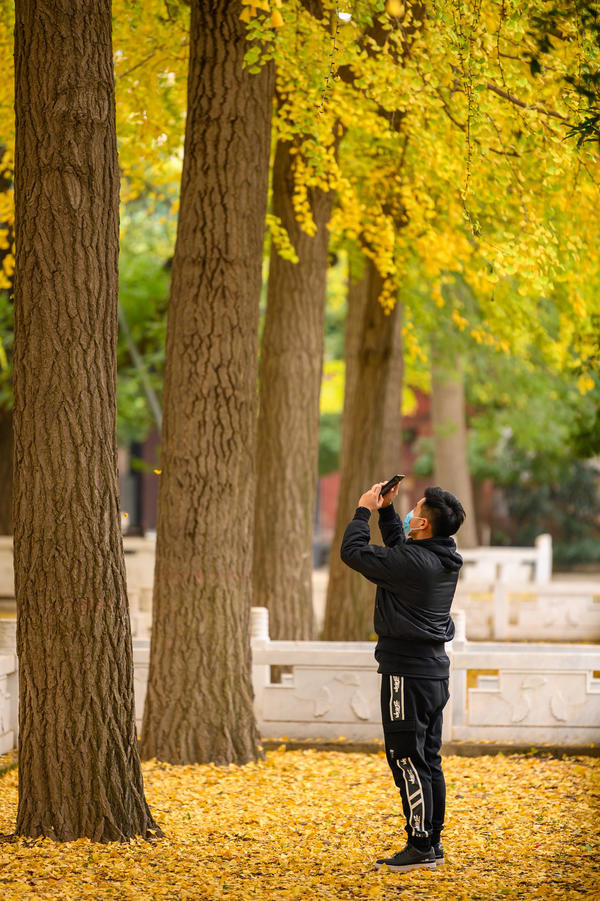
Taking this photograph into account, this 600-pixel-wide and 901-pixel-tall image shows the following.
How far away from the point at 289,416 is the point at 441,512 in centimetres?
604

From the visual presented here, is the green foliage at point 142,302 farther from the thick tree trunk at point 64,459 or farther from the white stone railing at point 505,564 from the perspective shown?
the thick tree trunk at point 64,459

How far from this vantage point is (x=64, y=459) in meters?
6.29

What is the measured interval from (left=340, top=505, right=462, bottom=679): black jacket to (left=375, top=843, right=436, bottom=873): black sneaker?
92cm

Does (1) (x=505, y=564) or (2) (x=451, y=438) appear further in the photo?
(2) (x=451, y=438)

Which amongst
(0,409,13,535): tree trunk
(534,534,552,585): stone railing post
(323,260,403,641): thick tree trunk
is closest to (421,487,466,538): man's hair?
(323,260,403,641): thick tree trunk

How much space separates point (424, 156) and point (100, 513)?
5251 mm

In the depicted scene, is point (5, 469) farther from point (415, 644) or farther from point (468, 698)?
point (415, 644)

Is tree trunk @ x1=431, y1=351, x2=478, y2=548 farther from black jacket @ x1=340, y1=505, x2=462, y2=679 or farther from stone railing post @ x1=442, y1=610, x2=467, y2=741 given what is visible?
black jacket @ x1=340, y1=505, x2=462, y2=679

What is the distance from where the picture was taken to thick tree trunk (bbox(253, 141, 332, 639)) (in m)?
12.0

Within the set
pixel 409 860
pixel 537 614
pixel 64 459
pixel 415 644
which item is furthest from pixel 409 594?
pixel 537 614

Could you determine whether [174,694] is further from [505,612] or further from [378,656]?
[505,612]

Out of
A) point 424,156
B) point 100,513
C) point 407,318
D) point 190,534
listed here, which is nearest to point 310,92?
point 424,156

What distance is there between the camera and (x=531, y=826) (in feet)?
23.9

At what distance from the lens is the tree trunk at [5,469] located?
2227 centimetres
